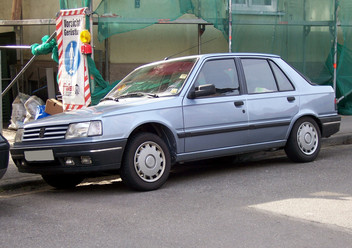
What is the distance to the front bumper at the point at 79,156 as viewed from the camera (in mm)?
5996

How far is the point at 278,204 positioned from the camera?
5.63 metres

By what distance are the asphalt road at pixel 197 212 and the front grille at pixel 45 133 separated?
0.71 m

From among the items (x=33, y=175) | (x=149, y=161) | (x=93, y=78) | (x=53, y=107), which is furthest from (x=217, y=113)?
(x=53, y=107)

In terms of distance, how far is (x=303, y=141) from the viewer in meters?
7.89

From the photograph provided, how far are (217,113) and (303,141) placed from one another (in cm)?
167

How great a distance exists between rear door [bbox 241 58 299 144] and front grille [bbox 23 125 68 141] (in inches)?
100.0

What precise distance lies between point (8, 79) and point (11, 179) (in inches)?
253

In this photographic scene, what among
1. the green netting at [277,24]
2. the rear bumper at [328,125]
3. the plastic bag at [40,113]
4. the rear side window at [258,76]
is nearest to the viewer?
the rear side window at [258,76]

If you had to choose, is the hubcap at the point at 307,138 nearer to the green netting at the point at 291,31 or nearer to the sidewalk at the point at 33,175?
the sidewalk at the point at 33,175

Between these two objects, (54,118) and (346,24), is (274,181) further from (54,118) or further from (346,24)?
(346,24)

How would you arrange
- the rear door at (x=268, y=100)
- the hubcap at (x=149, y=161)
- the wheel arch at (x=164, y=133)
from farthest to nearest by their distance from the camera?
the rear door at (x=268, y=100) < the wheel arch at (x=164, y=133) < the hubcap at (x=149, y=161)

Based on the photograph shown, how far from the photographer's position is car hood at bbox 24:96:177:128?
20.3 ft

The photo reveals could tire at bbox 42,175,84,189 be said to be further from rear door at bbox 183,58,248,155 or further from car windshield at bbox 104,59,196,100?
rear door at bbox 183,58,248,155

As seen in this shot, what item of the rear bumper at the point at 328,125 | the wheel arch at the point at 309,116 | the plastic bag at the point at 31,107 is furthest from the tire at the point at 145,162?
the plastic bag at the point at 31,107
